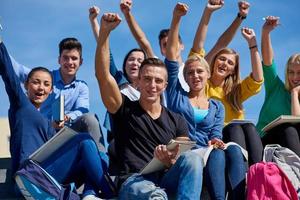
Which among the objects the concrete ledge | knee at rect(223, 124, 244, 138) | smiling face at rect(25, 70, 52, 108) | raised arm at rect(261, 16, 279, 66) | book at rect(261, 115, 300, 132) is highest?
raised arm at rect(261, 16, 279, 66)

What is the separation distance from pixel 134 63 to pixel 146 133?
4.95 ft

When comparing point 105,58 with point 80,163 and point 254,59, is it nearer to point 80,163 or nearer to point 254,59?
point 80,163

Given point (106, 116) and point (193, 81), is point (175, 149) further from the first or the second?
point (106, 116)

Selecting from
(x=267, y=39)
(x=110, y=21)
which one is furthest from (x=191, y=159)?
(x=267, y=39)

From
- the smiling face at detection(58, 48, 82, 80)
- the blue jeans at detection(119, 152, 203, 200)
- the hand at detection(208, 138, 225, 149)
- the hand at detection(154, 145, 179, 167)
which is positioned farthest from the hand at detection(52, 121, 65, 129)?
the hand at detection(208, 138, 225, 149)

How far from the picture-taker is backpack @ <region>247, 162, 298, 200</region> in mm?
3863

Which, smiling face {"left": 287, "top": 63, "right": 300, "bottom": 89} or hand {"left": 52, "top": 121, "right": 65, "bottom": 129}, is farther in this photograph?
smiling face {"left": 287, "top": 63, "right": 300, "bottom": 89}

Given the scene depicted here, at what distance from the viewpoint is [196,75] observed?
4.65m

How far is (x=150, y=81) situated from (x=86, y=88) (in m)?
1.58

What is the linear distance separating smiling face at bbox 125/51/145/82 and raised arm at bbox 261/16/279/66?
114cm

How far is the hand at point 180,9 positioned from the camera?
4.97 m

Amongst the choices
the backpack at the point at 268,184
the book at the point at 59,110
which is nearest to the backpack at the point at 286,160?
the backpack at the point at 268,184

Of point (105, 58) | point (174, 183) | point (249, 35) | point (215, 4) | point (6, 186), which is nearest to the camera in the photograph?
point (174, 183)

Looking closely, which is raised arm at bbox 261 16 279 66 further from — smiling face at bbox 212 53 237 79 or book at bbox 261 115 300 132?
book at bbox 261 115 300 132
